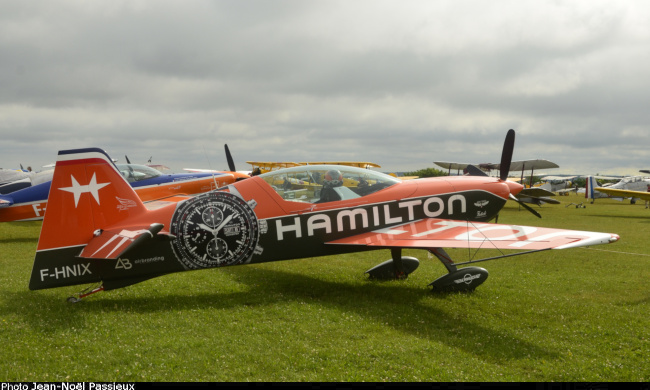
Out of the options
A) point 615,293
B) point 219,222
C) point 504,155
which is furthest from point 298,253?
point 615,293

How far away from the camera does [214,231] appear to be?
6520 mm

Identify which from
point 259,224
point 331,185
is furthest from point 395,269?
point 259,224

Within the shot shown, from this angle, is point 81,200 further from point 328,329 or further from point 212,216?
point 328,329

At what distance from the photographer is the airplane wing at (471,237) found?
18.7 feet

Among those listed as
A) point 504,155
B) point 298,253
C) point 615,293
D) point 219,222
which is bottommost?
point 615,293

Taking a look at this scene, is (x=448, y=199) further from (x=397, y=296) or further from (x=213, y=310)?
(x=213, y=310)

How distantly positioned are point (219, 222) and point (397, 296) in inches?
113

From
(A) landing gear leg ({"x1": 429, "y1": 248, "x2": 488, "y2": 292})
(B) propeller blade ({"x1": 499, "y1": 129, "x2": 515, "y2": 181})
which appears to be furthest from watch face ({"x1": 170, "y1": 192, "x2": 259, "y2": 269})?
(B) propeller blade ({"x1": 499, "y1": 129, "x2": 515, "y2": 181})

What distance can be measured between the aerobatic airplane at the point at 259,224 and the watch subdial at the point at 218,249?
0.04ft

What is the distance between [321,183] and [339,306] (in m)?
1.84

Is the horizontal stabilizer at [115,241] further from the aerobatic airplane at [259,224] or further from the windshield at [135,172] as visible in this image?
the windshield at [135,172]

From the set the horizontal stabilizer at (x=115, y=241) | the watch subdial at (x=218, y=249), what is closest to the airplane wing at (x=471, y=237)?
the watch subdial at (x=218, y=249)

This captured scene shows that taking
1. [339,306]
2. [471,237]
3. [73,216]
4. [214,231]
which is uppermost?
[73,216]

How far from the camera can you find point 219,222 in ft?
21.5
